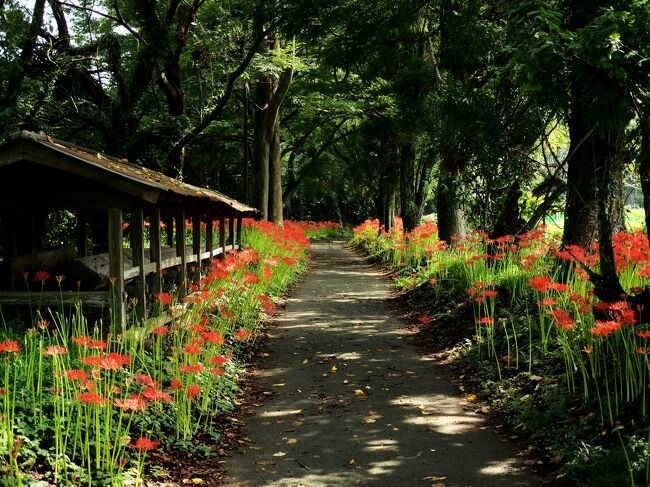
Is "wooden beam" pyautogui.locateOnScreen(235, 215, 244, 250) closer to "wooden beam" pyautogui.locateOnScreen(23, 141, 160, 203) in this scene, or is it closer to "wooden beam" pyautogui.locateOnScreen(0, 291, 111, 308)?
"wooden beam" pyautogui.locateOnScreen(0, 291, 111, 308)

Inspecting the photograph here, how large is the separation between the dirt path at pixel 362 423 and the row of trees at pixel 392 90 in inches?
90.3

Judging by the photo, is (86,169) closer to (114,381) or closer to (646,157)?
(114,381)

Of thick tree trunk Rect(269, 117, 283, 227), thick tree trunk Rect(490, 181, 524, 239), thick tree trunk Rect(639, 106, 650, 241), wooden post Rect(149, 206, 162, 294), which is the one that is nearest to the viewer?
thick tree trunk Rect(639, 106, 650, 241)

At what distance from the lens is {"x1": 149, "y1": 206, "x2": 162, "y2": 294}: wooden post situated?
734cm

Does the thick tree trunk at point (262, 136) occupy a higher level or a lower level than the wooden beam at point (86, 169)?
higher

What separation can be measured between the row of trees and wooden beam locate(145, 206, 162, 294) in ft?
11.6

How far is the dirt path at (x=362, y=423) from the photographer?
14.0 ft

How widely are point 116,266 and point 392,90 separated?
8005mm

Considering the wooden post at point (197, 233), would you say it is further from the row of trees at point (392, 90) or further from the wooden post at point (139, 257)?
the row of trees at point (392, 90)

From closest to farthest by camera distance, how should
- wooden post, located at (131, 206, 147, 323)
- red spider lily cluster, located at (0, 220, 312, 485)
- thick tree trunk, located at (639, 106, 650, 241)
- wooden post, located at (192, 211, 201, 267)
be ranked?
red spider lily cluster, located at (0, 220, 312, 485)
thick tree trunk, located at (639, 106, 650, 241)
wooden post, located at (131, 206, 147, 323)
wooden post, located at (192, 211, 201, 267)

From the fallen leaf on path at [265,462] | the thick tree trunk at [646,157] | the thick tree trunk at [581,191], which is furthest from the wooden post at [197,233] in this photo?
the thick tree trunk at [646,157]

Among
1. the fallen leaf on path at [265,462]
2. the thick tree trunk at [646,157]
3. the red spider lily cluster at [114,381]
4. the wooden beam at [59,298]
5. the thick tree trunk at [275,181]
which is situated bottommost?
the fallen leaf on path at [265,462]

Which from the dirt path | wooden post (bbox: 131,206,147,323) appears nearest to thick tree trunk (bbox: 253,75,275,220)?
the dirt path

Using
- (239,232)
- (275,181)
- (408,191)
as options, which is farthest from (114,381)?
(275,181)
